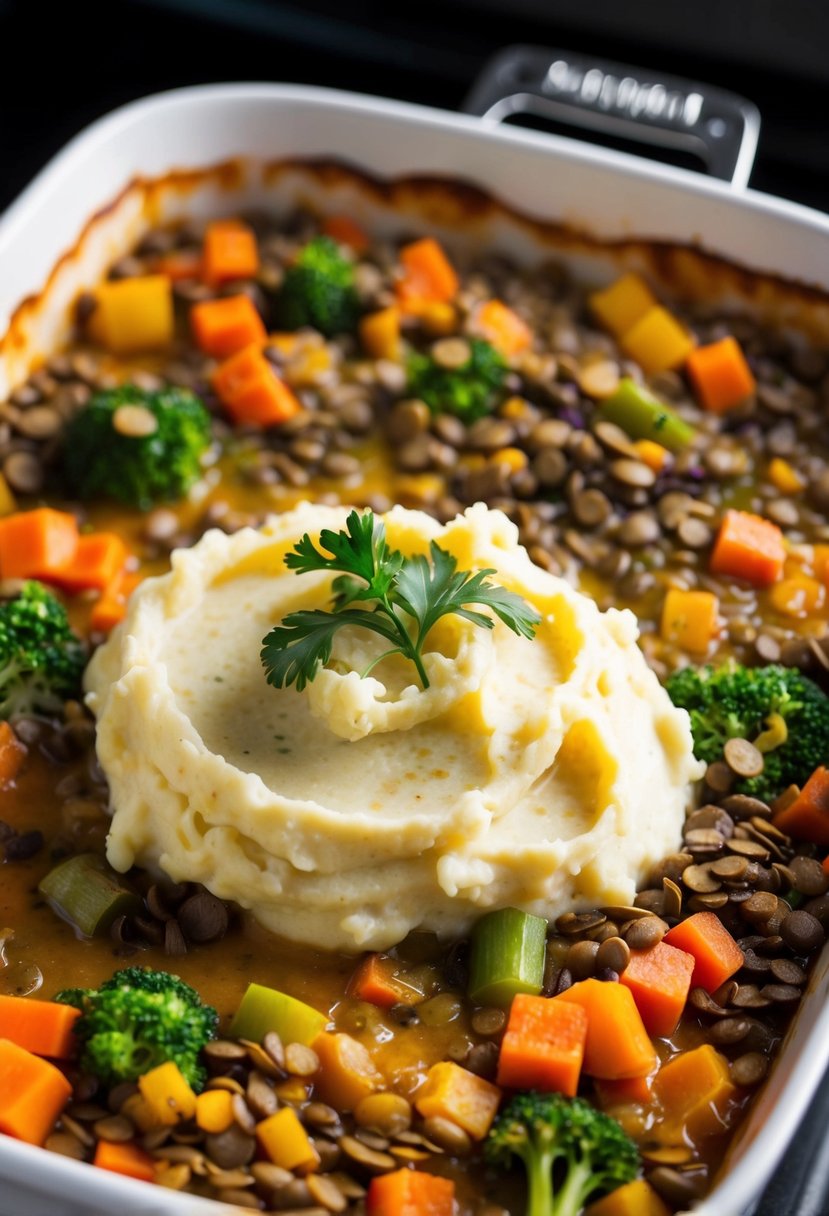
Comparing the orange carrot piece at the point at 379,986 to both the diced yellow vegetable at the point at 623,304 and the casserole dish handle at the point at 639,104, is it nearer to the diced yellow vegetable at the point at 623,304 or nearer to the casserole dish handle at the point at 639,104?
the diced yellow vegetable at the point at 623,304

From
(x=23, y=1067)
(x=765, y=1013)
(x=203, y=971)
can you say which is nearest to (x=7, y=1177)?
(x=23, y=1067)

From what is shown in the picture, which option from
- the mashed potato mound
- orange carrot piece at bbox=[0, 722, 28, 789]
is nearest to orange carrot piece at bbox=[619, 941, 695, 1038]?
the mashed potato mound

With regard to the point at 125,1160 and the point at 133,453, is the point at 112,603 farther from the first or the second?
the point at 125,1160

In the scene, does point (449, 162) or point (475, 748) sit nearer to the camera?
point (475, 748)

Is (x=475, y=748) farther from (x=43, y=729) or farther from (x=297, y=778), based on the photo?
(x=43, y=729)

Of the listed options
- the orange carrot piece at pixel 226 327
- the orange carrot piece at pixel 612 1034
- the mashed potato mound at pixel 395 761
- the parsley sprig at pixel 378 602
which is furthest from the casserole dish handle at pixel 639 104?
the orange carrot piece at pixel 612 1034

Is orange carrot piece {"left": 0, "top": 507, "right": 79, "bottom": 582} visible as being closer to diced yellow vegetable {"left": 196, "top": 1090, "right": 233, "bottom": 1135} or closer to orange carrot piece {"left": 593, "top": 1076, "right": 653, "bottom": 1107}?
diced yellow vegetable {"left": 196, "top": 1090, "right": 233, "bottom": 1135}

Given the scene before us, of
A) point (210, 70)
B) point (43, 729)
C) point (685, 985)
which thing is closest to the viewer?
point (685, 985)
